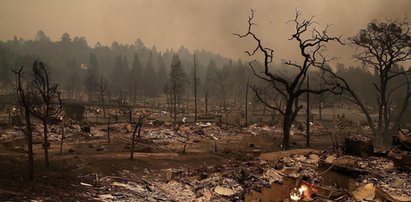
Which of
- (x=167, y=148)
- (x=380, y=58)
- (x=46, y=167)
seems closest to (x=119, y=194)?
(x=46, y=167)

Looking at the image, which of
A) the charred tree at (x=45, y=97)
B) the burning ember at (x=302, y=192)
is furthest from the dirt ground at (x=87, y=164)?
the burning ember at (x=302, y=192)

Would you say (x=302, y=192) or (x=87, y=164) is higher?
(x=302, y=192)

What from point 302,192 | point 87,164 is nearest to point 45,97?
point 87,164

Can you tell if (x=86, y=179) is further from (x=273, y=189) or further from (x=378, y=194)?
(x=378, y=194)

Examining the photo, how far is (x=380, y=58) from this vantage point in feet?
80.0

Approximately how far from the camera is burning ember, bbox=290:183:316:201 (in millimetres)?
9820

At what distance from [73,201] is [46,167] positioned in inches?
214

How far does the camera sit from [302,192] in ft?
32.6

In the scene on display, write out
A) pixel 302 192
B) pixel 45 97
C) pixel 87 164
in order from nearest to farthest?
pixel 302 192, pixel 45 97, pixel 87 164

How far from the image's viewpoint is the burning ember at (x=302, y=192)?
32.2ft

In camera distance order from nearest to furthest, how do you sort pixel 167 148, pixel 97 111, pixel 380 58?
pixel 380 58 < pixel 167 148 < pixel 97 111

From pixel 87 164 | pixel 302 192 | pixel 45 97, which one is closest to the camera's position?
pixel 302 192

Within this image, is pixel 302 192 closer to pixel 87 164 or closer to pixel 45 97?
pixel 45 97

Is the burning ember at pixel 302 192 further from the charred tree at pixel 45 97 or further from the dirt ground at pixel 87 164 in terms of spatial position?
the charred tree at pixel 45 97
